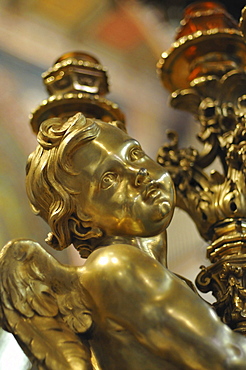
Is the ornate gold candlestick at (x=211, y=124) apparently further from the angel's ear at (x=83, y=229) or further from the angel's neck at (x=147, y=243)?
the angel's ear at (x=83, y=229)

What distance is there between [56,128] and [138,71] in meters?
1.36

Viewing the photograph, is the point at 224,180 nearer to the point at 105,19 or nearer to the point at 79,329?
the point at 79,329

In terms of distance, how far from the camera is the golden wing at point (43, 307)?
0.92 meters

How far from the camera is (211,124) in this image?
143 centimetres

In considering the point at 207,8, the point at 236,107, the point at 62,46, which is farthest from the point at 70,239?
the point at 62,46

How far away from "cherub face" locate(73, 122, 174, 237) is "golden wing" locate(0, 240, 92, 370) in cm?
9

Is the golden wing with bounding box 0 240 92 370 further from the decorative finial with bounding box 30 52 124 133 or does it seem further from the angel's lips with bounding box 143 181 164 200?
the decorative finial with bounding box 30 52 124 133

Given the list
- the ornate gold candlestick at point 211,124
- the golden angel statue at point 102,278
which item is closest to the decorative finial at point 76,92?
the ornate gold candlestick at point 211,124

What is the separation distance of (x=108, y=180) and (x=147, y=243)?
113 mm

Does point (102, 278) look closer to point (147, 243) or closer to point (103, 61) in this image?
point (147, 243)

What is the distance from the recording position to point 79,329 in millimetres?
928

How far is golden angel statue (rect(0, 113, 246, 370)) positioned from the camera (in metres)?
0.90

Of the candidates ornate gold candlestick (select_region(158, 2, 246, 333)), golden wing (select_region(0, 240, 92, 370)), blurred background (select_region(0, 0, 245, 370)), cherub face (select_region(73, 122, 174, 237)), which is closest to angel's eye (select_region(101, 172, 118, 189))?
cherub face (select_region(73, 122, 174, 237))

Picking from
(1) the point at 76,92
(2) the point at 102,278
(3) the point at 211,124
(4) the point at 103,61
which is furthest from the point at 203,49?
(4) the point at 103,61
